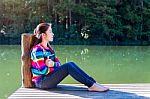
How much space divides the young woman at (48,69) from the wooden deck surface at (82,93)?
0.07 metres

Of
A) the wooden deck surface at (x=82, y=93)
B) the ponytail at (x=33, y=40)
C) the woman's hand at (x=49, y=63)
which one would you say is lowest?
the wooden deck surface at (x=82, y=93)

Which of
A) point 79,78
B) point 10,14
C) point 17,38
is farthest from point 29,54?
point 10,14

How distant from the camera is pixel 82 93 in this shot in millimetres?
3633

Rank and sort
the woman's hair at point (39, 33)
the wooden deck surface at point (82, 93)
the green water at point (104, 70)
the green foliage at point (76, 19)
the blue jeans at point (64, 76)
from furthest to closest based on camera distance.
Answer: the green foliage at point (76, 19) < the green water at point (104, 70) < the woman's hair at point (39, 33) < the blue jeans at point (64, 76) < the wooden deck surface at point (82, 93)

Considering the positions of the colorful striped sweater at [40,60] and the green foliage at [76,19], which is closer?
the colorful striped sweater at [40,60]

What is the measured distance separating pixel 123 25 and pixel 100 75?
11.0m

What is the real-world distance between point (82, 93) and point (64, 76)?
0.82 feet

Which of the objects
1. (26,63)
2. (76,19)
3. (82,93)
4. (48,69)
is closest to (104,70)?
(26,63)

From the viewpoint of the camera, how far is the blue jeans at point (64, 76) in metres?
3.71

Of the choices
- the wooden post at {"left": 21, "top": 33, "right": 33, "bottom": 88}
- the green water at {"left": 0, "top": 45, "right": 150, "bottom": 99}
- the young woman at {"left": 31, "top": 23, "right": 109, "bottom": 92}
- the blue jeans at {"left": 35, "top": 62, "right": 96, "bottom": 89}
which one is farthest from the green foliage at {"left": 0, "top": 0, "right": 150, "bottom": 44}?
the blue jeans at {"left": 35, "top": 62, "right": 96, "bottom": 89}

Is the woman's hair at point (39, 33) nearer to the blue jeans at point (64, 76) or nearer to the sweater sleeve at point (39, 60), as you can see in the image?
the sweater sleeve at point (39, 60)

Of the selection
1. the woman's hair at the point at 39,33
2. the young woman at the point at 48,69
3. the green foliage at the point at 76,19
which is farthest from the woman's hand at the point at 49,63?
the green foliage at the point at 76,19

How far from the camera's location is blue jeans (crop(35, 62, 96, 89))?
3.71m

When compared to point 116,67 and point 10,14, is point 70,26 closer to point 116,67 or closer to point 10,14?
Result: point 10,14
